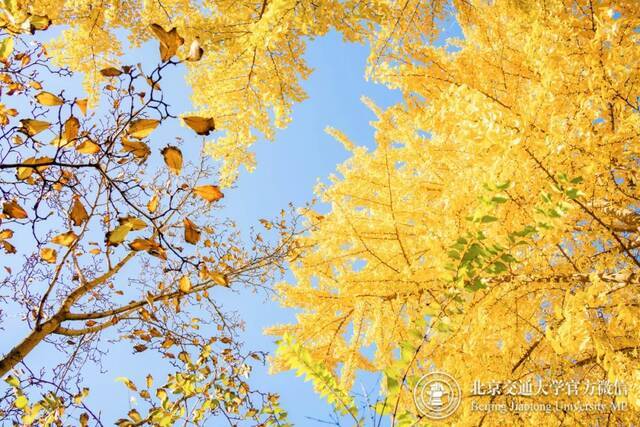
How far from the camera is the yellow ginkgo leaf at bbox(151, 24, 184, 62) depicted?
2.22 ft

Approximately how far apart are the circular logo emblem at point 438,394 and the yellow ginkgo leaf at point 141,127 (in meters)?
1.63

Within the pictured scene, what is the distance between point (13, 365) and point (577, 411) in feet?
9.80

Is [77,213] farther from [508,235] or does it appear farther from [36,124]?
[508,235]

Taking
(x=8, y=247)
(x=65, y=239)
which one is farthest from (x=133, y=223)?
(x=8, y=247)

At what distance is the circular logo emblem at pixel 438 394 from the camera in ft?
5.95

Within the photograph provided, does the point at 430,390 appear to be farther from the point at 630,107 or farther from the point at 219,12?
the point at 219,12

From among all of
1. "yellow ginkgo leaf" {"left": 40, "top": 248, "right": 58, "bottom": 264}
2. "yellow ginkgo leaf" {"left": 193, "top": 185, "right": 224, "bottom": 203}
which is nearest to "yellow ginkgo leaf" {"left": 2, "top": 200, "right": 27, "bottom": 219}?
"yellow ginkgo leaf" {"left": 40, "top": 248, "right": 58, "bottom": 264}

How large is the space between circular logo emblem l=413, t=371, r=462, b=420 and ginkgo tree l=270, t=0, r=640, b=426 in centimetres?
5

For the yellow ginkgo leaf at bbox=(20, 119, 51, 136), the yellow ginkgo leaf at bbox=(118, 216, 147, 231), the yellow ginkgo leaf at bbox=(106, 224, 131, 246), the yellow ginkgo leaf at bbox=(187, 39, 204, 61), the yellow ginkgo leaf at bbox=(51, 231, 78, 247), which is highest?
the yellow ginkgo leaf at bbox=(187, 39, 204, 61)

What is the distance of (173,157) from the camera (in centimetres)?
75

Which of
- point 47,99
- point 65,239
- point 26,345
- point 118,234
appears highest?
point 26,345

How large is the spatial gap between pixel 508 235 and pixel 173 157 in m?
0.95

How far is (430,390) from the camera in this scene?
186 centimetres

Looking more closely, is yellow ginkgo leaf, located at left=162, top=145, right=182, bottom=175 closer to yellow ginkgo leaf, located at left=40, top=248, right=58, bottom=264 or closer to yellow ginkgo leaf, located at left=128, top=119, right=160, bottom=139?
yellow ginkgo leaf, located at left=128, top=119, right=160, bottom=139
